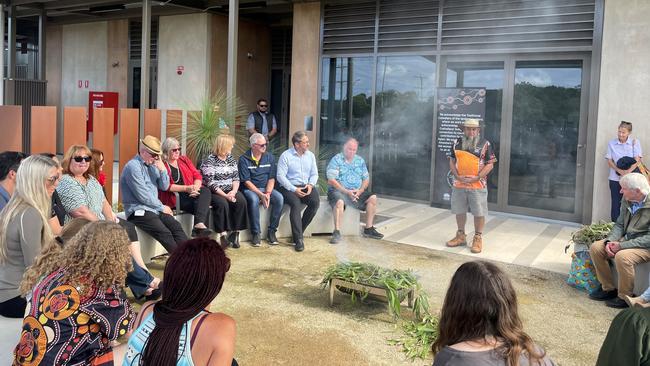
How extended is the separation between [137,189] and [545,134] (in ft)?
17.9

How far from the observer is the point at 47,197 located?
3330 millimetres

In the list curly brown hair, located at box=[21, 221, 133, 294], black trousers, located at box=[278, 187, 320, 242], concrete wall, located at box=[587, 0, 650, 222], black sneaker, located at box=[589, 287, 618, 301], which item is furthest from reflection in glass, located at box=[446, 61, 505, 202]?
curly brown hair, located at box=[21, 221, 133, 294]

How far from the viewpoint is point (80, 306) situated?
7.64 ft

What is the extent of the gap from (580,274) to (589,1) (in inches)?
158

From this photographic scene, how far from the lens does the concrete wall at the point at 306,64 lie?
10.0m

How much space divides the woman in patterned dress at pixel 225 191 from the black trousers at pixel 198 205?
147 millimetres

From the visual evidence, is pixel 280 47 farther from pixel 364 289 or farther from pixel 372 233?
pixel 364 289

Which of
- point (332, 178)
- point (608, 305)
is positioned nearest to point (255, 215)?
point (332, 178)

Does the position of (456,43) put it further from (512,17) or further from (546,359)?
(546,359)

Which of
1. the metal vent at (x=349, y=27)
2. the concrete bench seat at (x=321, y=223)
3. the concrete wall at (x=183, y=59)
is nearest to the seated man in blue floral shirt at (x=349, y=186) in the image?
the concrete bench seat at (x=321, y=223)

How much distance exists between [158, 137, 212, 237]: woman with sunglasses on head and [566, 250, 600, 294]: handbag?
3.35 m

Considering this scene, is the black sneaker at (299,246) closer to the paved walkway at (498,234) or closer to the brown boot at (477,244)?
the paved walkway at (498,234)

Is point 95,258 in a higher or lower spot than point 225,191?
higher

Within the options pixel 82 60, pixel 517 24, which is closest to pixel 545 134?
pixel 517 24
